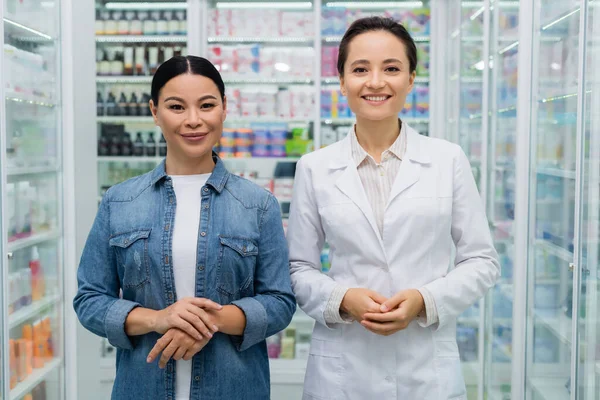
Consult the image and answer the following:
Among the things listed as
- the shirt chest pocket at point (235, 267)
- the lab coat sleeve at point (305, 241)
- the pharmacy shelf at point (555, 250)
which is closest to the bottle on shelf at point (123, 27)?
the pharmacy shelf at point (555, 250)

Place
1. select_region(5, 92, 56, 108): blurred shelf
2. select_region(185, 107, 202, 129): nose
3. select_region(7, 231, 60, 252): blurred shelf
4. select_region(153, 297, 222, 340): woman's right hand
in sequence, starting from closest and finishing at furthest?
select_region(153, 297, 222, 340): woman's right hand, select_region(185, 107, 202, 129): nose, select_region(5, 92, 56, 108): blurred shelf, select_region(7, 231, 60, 252): blurred shelf

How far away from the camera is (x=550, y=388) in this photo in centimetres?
310

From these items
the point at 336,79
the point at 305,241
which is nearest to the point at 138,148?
the point at 336,79

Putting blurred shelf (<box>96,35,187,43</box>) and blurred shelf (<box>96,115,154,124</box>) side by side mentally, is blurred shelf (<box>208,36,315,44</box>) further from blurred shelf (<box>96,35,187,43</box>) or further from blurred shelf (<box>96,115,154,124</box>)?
blurred shelf (<box>96,115,154,124</box>)

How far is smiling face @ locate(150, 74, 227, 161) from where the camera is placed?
5.31 ft

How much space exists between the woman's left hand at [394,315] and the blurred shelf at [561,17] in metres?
1.73

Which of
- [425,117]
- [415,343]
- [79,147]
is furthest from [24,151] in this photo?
[425,117]

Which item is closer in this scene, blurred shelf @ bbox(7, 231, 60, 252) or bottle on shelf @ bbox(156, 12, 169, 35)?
blurred shelf @ bbox(7, 231, 60, 252)

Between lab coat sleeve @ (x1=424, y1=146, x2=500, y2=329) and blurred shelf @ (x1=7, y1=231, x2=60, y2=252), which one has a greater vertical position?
lab coat sleeve @ (x1=424, y1=146, x2=500, y2=329)

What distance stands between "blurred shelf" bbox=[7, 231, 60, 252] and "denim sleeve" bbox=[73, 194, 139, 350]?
1.83m

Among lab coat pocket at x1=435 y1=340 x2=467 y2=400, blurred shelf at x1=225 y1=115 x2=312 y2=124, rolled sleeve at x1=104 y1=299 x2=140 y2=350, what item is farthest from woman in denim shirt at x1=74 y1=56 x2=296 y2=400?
blurred shelf at x1=225 y1=115 x2=312 y2=124

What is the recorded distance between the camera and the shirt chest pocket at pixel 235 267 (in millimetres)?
1619

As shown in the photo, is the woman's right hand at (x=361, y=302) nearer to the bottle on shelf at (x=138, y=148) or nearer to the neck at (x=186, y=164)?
the neck at (x=186, y=164)

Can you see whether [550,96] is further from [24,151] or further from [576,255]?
[24,151]
